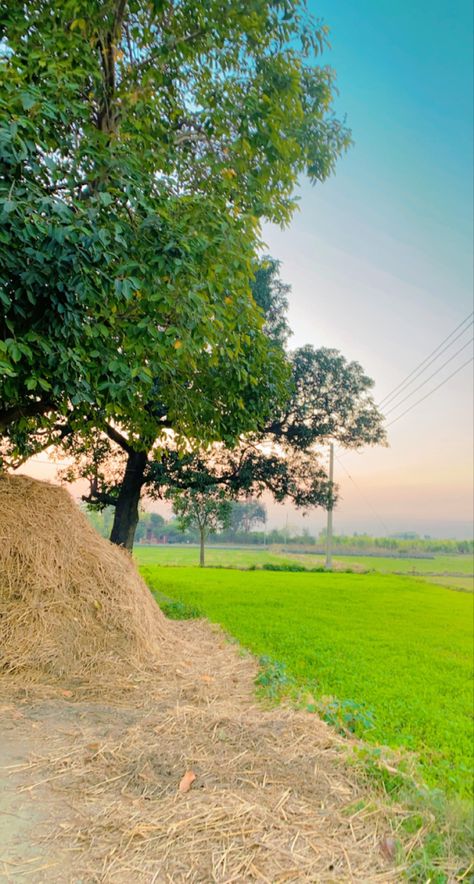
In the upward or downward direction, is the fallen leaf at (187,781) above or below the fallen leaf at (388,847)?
above

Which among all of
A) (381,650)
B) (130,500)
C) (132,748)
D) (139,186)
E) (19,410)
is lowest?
(381,650)

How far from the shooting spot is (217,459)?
16.1 meters

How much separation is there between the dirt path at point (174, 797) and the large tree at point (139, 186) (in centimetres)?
318

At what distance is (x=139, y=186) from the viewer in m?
5.20

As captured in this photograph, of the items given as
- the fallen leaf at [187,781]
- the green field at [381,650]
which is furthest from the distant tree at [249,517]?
the fallen leaf at [187,781]

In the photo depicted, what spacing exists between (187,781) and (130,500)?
11.3 metres

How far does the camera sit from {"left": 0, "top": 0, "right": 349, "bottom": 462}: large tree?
4551 mm

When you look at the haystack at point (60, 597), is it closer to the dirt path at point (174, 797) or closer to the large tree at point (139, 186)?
the dirt path at point (174, 797)

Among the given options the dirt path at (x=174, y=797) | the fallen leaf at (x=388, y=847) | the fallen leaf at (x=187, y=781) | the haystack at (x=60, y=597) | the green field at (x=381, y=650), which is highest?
the haystack at (x=60, y=597)

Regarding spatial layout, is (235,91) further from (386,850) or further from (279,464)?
(279,464)

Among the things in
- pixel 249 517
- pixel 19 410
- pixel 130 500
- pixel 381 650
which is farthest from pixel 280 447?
pixel 249 517

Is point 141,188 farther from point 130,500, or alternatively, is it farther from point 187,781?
point 130,500

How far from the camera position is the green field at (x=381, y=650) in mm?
6172

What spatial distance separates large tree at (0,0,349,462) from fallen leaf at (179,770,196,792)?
355 centimetres
